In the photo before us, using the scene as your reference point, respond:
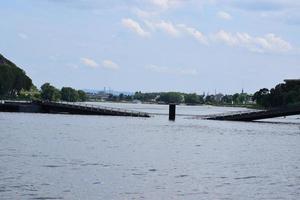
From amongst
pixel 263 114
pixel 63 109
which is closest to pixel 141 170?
pixel 263 114

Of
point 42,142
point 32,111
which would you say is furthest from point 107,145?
point 32,111

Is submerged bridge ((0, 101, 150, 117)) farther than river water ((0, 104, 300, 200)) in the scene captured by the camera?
Yes

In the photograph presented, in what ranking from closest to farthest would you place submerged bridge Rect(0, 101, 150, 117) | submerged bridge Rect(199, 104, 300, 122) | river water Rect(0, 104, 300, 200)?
river water Rect(0, 104, 300, 200) → submerged bridge Rect(199, 104, 300, 122) → submerged bridge Rect(0, 101, 150, 117)

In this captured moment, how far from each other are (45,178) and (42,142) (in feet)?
93.9

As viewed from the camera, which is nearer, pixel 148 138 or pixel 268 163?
pixel 268 163

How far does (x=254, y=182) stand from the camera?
43.2 meters

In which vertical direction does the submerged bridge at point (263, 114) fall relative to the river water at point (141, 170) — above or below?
above

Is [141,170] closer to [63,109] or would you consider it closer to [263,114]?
[263,114]

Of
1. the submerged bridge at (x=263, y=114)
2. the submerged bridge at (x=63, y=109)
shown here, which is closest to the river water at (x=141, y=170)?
the submerged bridge at (x=263, y=114)

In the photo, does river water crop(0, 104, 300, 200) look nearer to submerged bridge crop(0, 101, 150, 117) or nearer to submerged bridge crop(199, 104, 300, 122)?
submerged bridge crop(199, 104, 300, 122)

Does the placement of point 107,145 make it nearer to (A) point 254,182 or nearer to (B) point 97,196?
(A) point 254,182

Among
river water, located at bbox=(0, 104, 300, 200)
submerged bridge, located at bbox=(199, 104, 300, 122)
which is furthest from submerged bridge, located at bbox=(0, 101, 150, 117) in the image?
river water, located at bbox=(0, 104, 300, 200)

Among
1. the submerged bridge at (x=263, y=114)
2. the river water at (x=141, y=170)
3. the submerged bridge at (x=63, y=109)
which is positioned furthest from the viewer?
the submerged bridge at (x=63, y=109)

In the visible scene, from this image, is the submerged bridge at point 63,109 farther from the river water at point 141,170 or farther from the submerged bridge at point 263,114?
the river water at point 141,170
